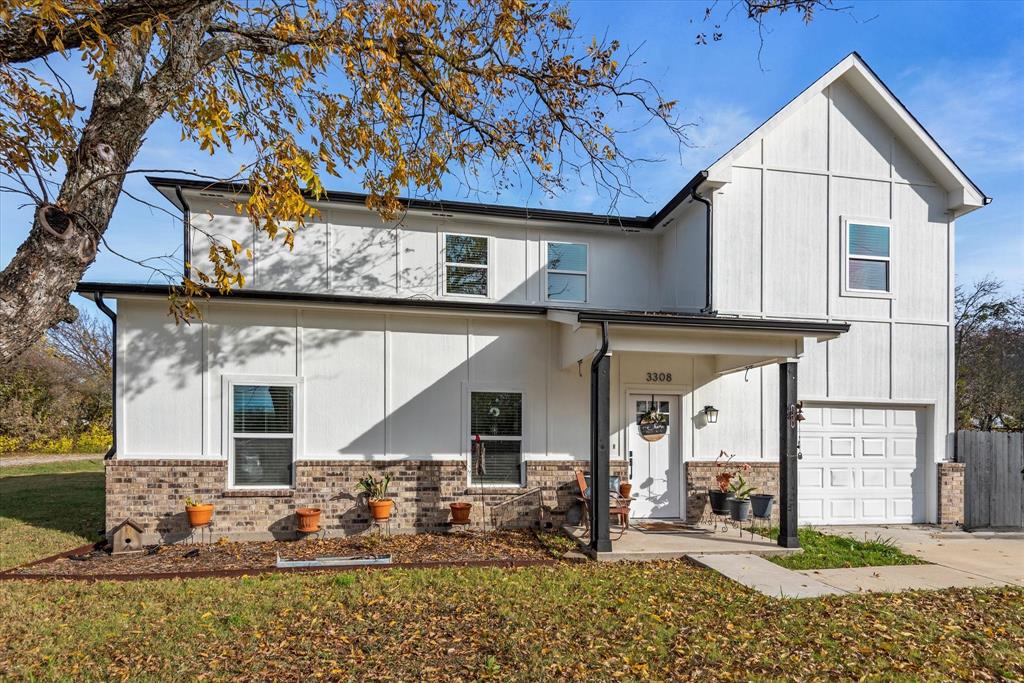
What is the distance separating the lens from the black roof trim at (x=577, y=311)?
790cm

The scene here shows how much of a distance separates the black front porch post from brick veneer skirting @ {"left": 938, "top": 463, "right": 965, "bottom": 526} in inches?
174

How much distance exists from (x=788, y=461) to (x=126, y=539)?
9.79 metres

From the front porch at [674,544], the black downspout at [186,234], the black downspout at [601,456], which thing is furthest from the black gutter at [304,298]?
the front porch at [674,544]

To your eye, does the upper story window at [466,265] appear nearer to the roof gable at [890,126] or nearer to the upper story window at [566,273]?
the upper story window at [566,273]

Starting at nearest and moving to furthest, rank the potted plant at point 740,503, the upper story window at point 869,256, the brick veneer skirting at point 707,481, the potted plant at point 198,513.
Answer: the potted plant at point 198,513 < the potted plant at point 740,503 < the brick veneer skirting at point 707,481 < the upper story window at point 869,256

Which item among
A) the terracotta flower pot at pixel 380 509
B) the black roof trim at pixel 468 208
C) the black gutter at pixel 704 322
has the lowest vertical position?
the terracotta flower pot at pixel 380 509

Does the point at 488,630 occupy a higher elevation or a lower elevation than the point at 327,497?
lower

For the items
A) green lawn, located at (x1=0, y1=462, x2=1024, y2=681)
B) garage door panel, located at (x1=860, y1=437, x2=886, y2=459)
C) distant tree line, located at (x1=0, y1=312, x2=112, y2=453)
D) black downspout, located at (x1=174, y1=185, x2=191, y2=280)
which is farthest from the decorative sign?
distant tree line, located at (x1=0, y1=312, x2=112, y2=453)

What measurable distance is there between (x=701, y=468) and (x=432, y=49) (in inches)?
316

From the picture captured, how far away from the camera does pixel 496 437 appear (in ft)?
31.8

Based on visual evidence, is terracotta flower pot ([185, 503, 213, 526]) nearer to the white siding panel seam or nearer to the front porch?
the front porch

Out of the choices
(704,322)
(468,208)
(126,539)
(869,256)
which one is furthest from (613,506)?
(126,539)

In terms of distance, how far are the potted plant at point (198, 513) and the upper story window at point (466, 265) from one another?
560 centimetres

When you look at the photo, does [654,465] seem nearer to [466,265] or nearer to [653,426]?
[653,426]
